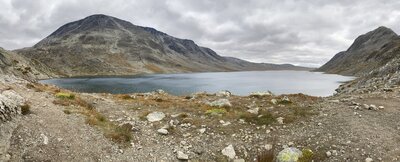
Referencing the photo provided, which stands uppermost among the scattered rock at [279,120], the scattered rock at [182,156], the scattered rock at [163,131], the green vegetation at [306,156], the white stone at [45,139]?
the scattered rock at [279,120]

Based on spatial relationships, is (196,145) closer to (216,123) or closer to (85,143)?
(216,123)

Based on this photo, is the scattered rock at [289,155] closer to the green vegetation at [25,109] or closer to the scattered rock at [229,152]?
the scattered rock at [229,152]

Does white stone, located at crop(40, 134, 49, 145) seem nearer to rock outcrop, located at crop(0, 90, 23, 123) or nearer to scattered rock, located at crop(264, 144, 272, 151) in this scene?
rock outcrop, located at crop(0, 90, 23, 123)

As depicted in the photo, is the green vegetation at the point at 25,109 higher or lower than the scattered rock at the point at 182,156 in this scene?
higher

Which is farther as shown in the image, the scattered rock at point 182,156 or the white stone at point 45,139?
the scattered rock at point 182,156

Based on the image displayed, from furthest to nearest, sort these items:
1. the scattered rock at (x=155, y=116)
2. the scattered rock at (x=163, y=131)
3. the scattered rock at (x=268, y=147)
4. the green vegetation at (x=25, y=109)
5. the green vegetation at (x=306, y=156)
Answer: the scattered rock at (x=155, y=116) < the scattered rock at (x=163, y=131) < the green vegetation at (x=25, y=109) < the scattered rock at (x=268, y=147) < the green vegetation at (x=306, y=156)

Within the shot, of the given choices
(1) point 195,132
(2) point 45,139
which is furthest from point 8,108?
(1) point 195,132

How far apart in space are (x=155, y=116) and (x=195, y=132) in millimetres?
4148

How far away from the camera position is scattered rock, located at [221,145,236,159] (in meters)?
17.0

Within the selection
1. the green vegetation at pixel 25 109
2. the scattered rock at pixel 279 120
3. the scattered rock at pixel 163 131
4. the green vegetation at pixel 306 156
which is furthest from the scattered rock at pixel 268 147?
the green vegetation at pixel 25 109

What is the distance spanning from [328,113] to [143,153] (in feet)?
42.9

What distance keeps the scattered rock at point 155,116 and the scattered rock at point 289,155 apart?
9171 mm

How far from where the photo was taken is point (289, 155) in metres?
16.2

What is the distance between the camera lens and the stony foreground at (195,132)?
1602cm
